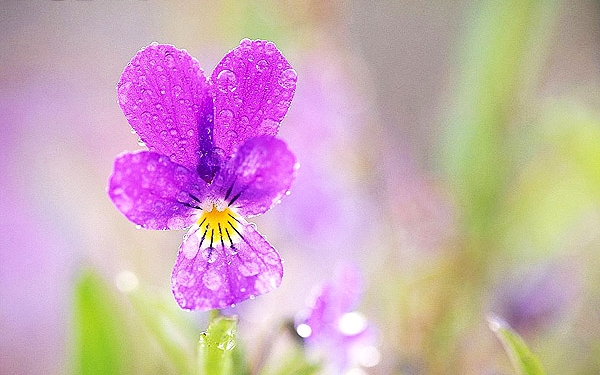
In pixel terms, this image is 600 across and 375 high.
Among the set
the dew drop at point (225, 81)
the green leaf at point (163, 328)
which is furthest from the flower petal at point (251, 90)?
the green leaf at point (163, 328)

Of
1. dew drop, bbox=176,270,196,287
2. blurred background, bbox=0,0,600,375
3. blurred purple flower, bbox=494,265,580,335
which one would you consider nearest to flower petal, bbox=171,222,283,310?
dew drop, bbox=176,270,196,287

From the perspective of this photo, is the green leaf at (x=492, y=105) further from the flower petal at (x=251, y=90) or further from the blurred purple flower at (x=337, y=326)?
the flower petal at (x=251, y=90)

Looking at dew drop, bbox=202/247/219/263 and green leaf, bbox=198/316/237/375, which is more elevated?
dew drop, bbox=202/247/219/263

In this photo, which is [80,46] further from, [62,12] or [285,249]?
[285,249]

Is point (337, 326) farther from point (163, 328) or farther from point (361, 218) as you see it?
point (361, 218)

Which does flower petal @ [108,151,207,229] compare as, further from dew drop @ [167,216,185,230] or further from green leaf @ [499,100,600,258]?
green leaf @ [499,100,600,258]

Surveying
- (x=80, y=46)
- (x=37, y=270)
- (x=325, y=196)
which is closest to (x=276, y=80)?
(x=325, y=196)
